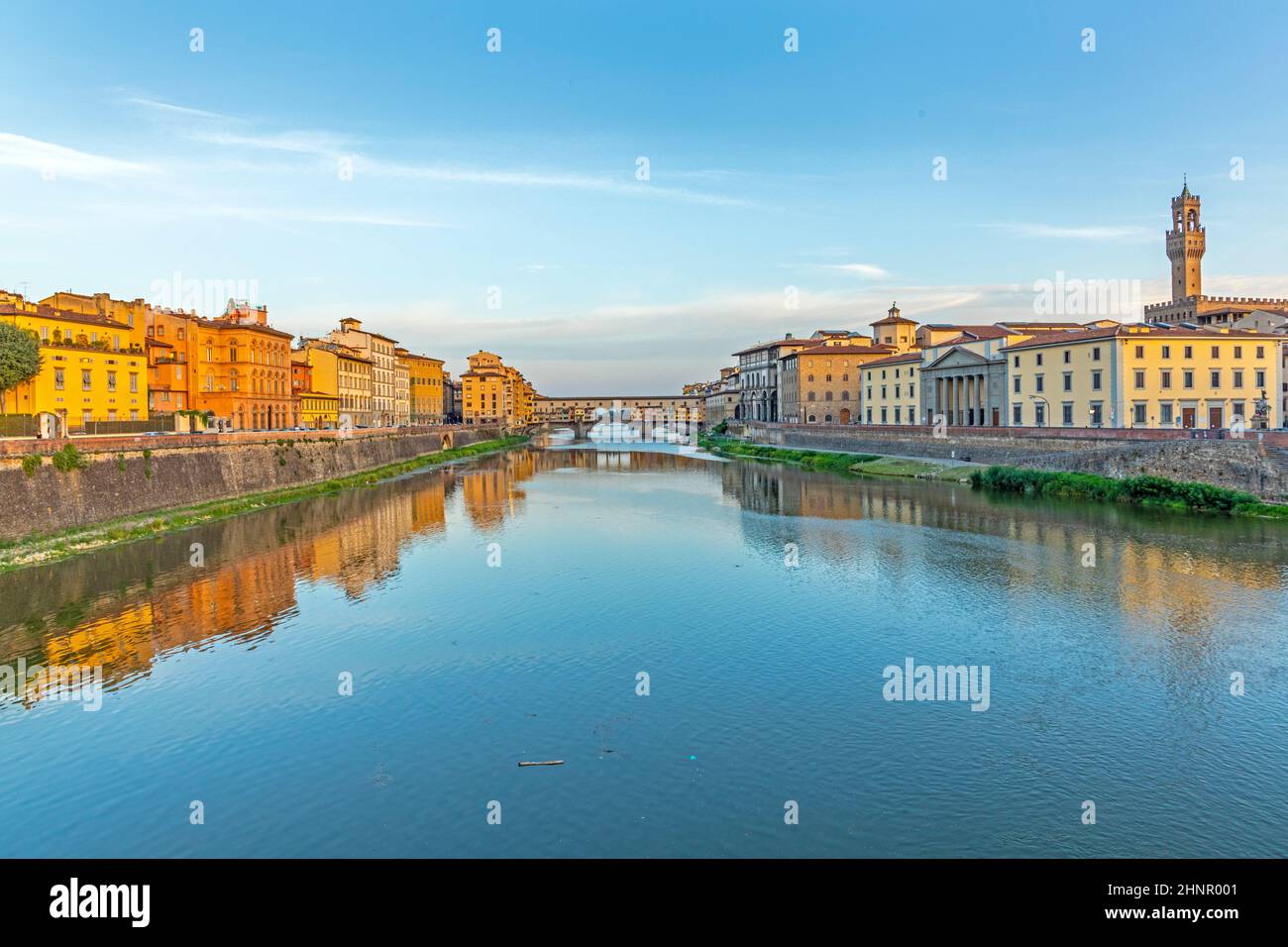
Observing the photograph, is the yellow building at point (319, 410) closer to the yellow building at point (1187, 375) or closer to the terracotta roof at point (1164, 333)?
the terracotta roof at point (1164, 333)

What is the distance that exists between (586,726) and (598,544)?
18.0 m

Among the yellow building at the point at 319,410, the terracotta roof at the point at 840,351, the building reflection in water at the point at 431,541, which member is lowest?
the building reflection in water at the point at 431,541

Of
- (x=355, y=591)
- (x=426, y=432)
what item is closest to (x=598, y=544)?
(x=355, y=591)

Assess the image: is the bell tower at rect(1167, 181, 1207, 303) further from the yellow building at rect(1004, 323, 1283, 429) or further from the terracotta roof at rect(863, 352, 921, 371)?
the yellow building at rect(1004, 323, 1283, 429)

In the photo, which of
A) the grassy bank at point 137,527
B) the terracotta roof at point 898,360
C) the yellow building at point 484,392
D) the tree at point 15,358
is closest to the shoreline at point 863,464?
the terracotta roof at point 898,360

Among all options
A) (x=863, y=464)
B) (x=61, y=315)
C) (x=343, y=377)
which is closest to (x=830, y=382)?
(x=863, y=464)

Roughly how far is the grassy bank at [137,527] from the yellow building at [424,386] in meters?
57.6

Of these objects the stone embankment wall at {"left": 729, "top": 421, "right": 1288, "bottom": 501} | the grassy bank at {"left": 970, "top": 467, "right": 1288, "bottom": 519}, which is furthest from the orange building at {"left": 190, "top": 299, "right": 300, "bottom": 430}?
the stone embankment wall at {"left": 729, "top": 421, "right": 1288, "bottom": 501}

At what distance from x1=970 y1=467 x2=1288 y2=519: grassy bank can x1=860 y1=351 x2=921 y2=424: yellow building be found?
105 feet

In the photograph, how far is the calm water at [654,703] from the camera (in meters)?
10.2

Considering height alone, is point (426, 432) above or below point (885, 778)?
above
